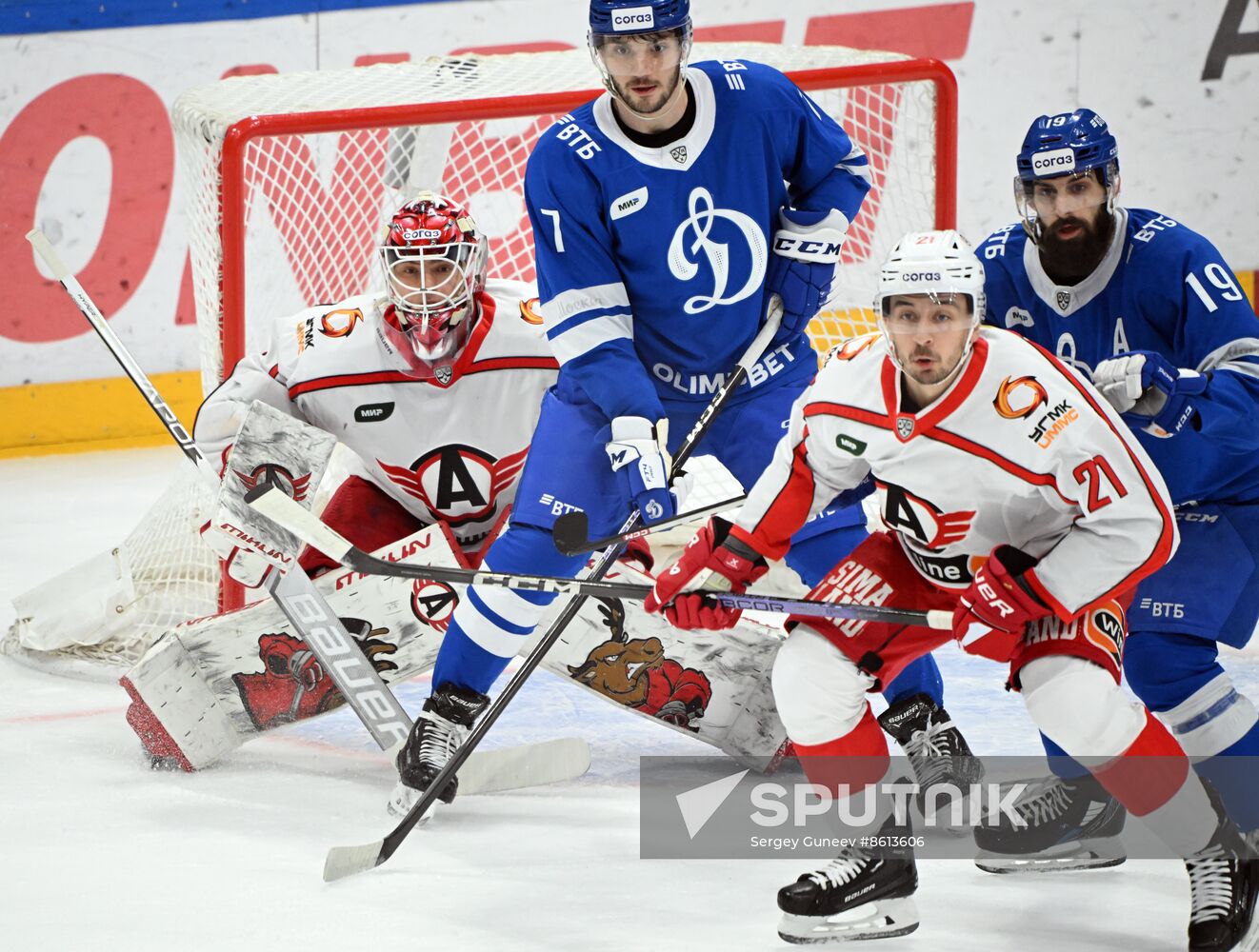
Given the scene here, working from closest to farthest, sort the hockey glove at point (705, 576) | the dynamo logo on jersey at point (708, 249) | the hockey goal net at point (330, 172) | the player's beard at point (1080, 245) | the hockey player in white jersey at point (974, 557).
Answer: the hockey player in white jersey at point (974, 557), the hockey glove at point (705, 576), the player's beard at point (1080, 245), the dynamo logo on jersey at point (708, 249), the hockey goal net at point (330, 172)

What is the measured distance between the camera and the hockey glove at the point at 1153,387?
241 centimetres

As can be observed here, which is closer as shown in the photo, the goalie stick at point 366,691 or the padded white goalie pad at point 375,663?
the goalie stick at point 366,691

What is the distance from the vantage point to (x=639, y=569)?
3.28 meters

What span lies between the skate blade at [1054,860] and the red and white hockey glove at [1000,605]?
0.46 meters

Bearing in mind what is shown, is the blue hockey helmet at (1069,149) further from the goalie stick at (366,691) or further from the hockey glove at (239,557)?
the hockey glove at (239,557)

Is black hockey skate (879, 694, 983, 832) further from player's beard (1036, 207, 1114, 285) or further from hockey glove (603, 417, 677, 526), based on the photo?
player's beard (1036, 207, 1114, 285)

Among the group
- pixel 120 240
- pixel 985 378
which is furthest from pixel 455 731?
pixel 120 240

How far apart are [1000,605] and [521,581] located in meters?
0.76

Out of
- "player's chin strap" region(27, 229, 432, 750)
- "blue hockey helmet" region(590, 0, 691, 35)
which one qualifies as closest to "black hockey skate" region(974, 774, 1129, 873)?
"player's chin strap" region(27, 229, 432, 750)

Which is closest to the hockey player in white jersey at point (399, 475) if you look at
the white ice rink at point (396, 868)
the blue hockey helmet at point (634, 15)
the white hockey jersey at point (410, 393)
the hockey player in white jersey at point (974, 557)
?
the white hockey jersey at point (410, 393)

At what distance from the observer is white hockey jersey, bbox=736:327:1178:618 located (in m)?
2.29

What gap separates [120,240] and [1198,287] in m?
3.88

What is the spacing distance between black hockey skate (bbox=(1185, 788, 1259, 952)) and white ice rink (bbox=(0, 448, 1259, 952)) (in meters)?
0.09

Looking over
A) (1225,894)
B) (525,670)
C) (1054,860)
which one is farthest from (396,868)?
(1225,894)
